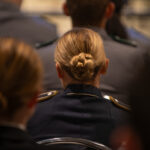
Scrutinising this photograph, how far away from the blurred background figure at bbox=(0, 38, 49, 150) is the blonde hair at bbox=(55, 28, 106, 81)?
347 mm

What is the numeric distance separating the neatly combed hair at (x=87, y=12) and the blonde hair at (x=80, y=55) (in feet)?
1.70

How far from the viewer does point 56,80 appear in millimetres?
1635

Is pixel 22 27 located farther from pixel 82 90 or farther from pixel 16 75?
pixel 16 75

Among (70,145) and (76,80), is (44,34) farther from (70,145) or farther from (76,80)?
(70,145)

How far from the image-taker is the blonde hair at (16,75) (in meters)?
0.85

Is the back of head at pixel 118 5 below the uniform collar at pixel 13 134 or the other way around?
below

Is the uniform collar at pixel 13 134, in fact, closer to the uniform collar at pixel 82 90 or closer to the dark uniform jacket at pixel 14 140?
the dark uniform jacket at pixel 14 140

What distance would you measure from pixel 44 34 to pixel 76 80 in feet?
3.62

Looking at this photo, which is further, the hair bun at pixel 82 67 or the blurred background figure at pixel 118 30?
the blurred background figure at pixel 118 30

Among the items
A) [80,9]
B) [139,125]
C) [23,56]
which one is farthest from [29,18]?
[139,125]

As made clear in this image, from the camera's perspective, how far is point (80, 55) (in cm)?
125

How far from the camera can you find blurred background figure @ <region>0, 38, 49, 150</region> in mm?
842

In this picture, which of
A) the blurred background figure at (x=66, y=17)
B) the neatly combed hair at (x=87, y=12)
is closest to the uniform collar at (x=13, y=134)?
the neatly combed hair at (x=87, y=12)

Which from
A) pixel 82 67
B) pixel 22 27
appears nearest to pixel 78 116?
pixel 82 67
